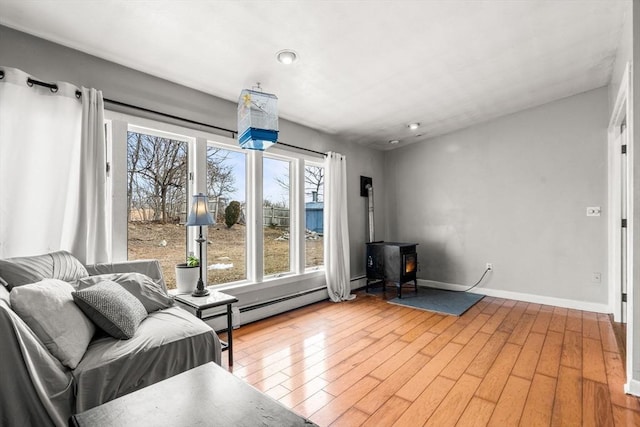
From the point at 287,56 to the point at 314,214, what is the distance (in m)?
2.45

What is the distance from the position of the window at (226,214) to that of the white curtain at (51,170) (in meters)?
1.08

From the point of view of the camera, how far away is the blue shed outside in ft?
14.9

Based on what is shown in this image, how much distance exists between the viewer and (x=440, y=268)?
17.2 ft

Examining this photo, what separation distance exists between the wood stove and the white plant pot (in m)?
2.92

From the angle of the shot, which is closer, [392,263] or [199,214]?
[199,214]

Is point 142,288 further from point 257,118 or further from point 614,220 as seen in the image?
point 614,220

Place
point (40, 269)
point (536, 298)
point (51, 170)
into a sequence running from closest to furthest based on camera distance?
point (40, 269), point (51, 170), point (536, 298)

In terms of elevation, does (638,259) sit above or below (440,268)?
above

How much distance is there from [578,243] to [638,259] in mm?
2320

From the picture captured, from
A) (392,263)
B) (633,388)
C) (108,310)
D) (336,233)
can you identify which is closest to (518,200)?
(392,263)

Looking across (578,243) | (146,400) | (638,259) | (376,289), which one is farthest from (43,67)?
(578,243)

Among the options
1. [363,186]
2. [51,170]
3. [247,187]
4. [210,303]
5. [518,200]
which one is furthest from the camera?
[363,186]

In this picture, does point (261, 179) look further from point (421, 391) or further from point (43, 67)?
point (421, 391)

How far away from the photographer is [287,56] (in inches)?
103
